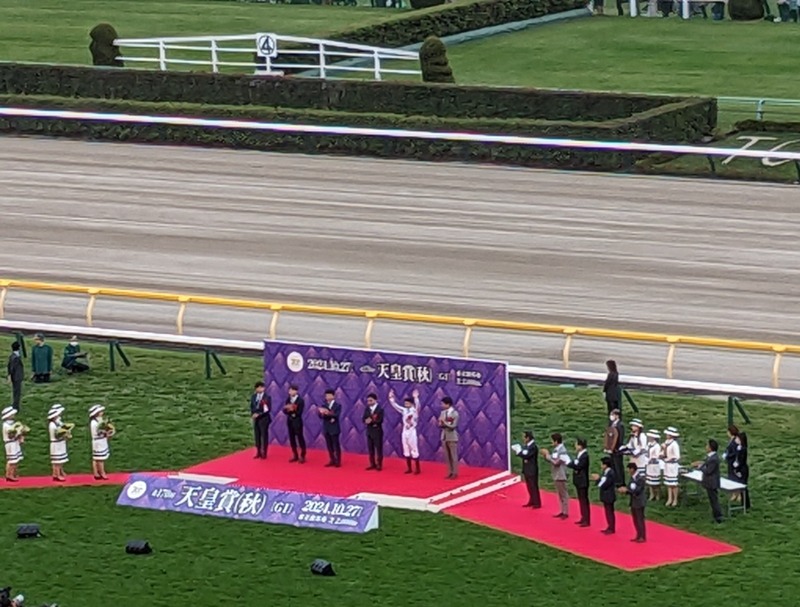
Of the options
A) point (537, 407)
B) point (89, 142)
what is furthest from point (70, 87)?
point (537, 407)

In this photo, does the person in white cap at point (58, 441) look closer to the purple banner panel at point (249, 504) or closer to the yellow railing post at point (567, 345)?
the purple banner panel at point (249, 504)

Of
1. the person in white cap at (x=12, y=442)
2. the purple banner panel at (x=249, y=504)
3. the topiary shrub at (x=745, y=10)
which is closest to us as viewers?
the purple banner panel at (x=249, y=504)

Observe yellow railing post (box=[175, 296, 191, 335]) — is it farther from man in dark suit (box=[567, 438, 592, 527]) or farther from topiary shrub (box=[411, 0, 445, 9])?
topiary shrub (box=[411, 0, 445, 9])

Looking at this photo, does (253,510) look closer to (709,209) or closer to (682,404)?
(682,404)

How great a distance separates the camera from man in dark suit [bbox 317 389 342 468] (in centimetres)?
3359

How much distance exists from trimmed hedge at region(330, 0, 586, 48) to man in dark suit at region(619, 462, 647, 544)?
26.8m

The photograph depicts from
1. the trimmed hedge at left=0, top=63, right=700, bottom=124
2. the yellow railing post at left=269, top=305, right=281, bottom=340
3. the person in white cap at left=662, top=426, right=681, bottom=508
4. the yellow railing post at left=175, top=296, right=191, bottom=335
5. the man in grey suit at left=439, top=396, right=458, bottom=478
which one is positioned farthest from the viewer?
the trimmed hedge at left=0, top=63, right=700, bottom=124

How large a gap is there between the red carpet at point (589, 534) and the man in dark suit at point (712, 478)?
0.58m

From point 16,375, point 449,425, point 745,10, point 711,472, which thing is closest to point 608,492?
point 711,472

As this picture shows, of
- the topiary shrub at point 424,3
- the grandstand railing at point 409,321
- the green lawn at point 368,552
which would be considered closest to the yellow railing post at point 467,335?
the grandstand railing at point 409,321

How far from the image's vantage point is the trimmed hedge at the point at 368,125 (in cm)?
4678

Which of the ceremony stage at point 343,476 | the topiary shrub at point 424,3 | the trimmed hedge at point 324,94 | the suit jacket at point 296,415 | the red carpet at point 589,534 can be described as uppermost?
the topiary shrub at point 424,3

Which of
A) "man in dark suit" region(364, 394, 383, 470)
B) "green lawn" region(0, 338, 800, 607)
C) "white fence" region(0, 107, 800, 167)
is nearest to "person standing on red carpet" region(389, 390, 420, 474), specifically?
"man in dark suit" region(364, 394, 383, 470)

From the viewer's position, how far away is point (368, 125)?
49.1 m
